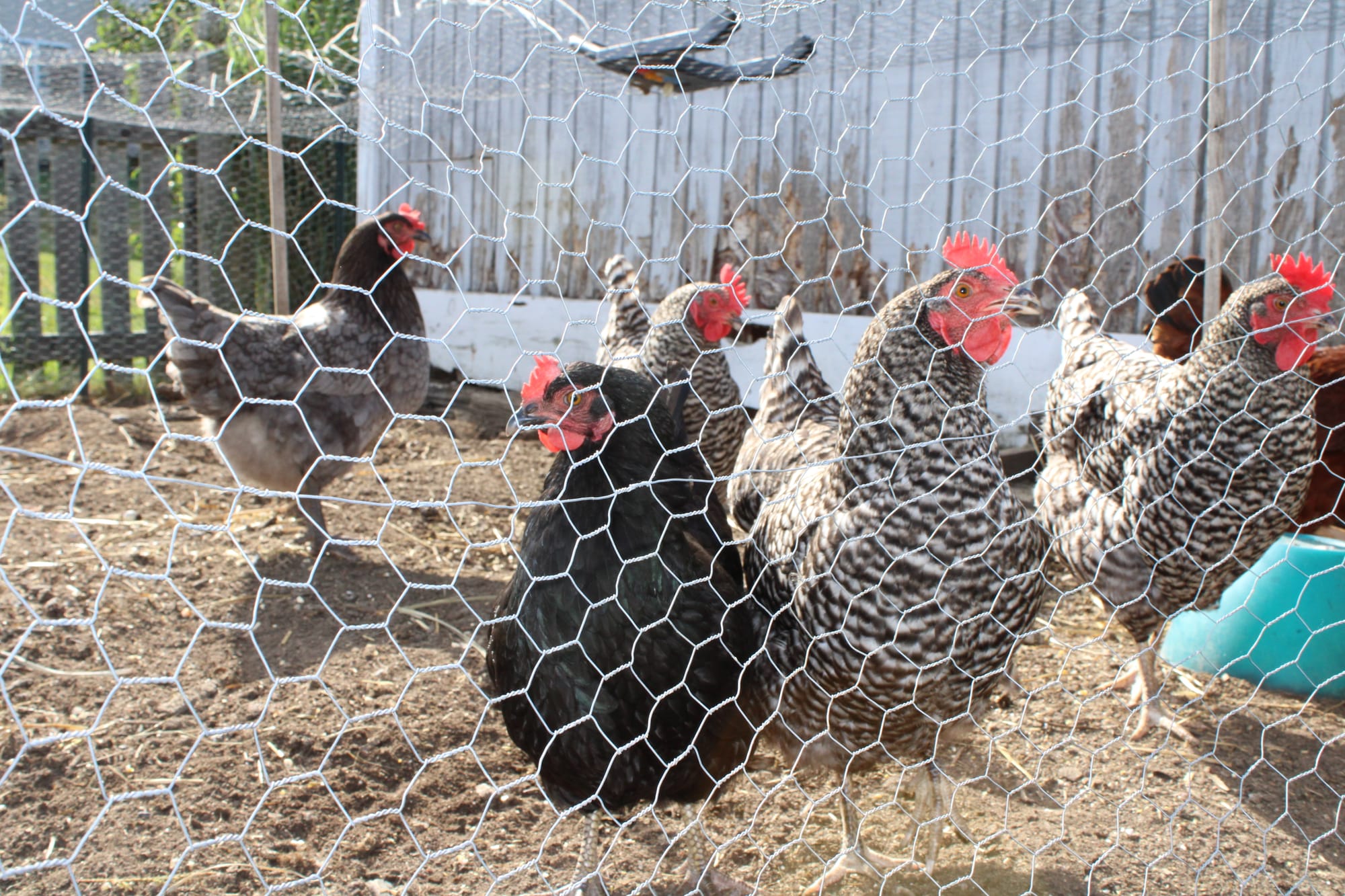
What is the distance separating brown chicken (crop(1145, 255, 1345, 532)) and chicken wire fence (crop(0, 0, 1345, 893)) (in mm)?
14

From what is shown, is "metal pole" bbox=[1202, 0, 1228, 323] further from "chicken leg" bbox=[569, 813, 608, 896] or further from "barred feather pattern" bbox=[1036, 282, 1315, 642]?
"chicken leg" bbox=[569, 813, 608, 896]

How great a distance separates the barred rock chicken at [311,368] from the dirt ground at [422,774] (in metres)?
0.40

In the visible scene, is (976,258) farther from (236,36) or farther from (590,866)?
(236,36)

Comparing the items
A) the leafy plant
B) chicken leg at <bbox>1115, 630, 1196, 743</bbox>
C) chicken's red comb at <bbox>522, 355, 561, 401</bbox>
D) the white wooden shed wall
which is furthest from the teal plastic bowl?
the leafy plant

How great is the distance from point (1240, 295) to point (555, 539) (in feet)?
5.71

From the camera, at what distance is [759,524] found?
2020mm

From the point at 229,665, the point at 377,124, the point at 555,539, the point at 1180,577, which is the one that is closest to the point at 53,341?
the point at 377,124

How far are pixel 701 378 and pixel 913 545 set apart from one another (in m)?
1.75

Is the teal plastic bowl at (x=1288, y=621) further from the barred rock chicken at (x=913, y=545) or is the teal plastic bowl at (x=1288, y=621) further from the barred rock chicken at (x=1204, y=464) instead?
the barred rock chicken at (x=913, y=545)

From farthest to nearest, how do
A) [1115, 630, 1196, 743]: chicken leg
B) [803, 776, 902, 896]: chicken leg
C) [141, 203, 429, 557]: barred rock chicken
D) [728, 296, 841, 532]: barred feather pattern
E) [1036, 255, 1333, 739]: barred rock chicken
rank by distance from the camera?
1. [141, 203, 429, 557]: barred rock chicken
2. [1115, 630, 1196, 743]: chicken leg
3. [728, 296, 841, 532]: barred feather pattern
4. [1036, 255, 1333, 739]: barred rock chicken
5. [803, 776, 902, 896]: chicken leg

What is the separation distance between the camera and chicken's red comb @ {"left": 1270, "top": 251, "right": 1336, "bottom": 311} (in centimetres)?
217

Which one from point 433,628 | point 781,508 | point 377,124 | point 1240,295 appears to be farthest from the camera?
point 377,124

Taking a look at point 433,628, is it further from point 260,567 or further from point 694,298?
point 694,298

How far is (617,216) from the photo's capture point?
193 inches
